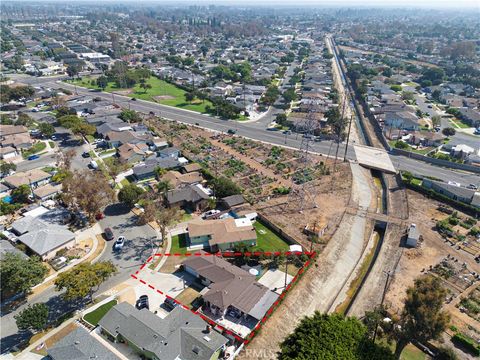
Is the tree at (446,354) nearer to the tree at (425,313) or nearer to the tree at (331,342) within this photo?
the tree at (425,313)

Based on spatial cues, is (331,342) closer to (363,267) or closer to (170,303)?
(170,303)

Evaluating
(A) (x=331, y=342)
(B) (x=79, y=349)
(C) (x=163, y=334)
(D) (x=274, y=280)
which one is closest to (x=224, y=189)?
(D) (x=274, y=280)

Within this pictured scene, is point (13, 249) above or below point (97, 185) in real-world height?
below

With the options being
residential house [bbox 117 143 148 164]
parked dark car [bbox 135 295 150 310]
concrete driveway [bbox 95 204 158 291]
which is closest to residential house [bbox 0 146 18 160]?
residential house [bbox 117 143 148 164]

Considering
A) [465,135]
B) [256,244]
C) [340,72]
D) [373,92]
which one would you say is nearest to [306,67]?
[340,72]

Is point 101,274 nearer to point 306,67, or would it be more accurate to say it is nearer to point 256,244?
point 256,244

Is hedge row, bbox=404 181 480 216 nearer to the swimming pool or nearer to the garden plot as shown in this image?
the garden plot
